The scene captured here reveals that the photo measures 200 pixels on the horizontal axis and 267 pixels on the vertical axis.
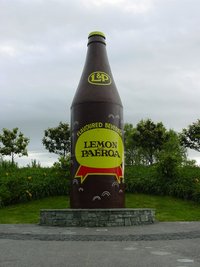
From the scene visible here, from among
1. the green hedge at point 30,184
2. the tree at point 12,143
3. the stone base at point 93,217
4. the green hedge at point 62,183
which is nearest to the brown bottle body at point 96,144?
the stone base at point 93,217

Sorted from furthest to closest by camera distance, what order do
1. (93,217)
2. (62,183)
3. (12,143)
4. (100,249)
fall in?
(12,143)
(62,183)
(93,217)
(100,249)

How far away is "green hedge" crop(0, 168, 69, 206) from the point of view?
19250mm

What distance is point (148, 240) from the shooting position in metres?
8.99

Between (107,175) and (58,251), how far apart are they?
6.46 metres

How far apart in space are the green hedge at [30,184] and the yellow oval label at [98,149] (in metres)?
6.82

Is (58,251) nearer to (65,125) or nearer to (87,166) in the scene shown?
(87,166)

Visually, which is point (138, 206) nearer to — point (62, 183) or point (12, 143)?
point (62, 183)

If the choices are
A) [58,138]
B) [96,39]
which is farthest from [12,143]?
[96,39]

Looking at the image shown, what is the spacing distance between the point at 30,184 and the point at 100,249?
13.1 meters

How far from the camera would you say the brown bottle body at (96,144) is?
1364 centimetres

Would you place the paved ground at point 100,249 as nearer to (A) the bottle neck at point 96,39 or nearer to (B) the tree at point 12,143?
(A) the bottle neck at point 96,39

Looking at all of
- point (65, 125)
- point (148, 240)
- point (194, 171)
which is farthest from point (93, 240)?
point (65, 125)

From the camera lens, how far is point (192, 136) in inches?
1442

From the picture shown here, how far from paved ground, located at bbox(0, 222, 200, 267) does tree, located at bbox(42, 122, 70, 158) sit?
31698 millimetres
